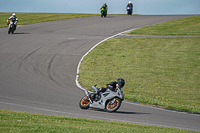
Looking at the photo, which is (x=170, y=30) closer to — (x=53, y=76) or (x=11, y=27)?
(x=11, y=27)

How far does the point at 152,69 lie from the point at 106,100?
32.8 feet

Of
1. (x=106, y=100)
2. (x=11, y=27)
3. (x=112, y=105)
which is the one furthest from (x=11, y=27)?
(x=112, y=105)

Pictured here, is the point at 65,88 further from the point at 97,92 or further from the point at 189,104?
the point at 189,104

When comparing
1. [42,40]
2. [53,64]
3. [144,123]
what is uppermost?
[42,40]

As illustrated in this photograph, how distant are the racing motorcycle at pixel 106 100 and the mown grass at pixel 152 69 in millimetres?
2920

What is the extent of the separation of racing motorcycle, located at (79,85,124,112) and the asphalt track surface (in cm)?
25

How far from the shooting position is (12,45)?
27.2 metres

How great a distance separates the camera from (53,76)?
18.6m

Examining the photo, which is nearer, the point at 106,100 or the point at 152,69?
the point at 106,100

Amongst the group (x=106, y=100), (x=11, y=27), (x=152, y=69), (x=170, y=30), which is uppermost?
(x=170, y=30)

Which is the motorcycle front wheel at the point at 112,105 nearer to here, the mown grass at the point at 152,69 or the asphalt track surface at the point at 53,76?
the asphalt track surface at the point at 53,76

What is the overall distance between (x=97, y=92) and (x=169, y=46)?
16.6 m

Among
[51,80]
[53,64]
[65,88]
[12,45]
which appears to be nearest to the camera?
[65,88]

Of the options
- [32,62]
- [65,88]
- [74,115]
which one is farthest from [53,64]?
[74,115]
